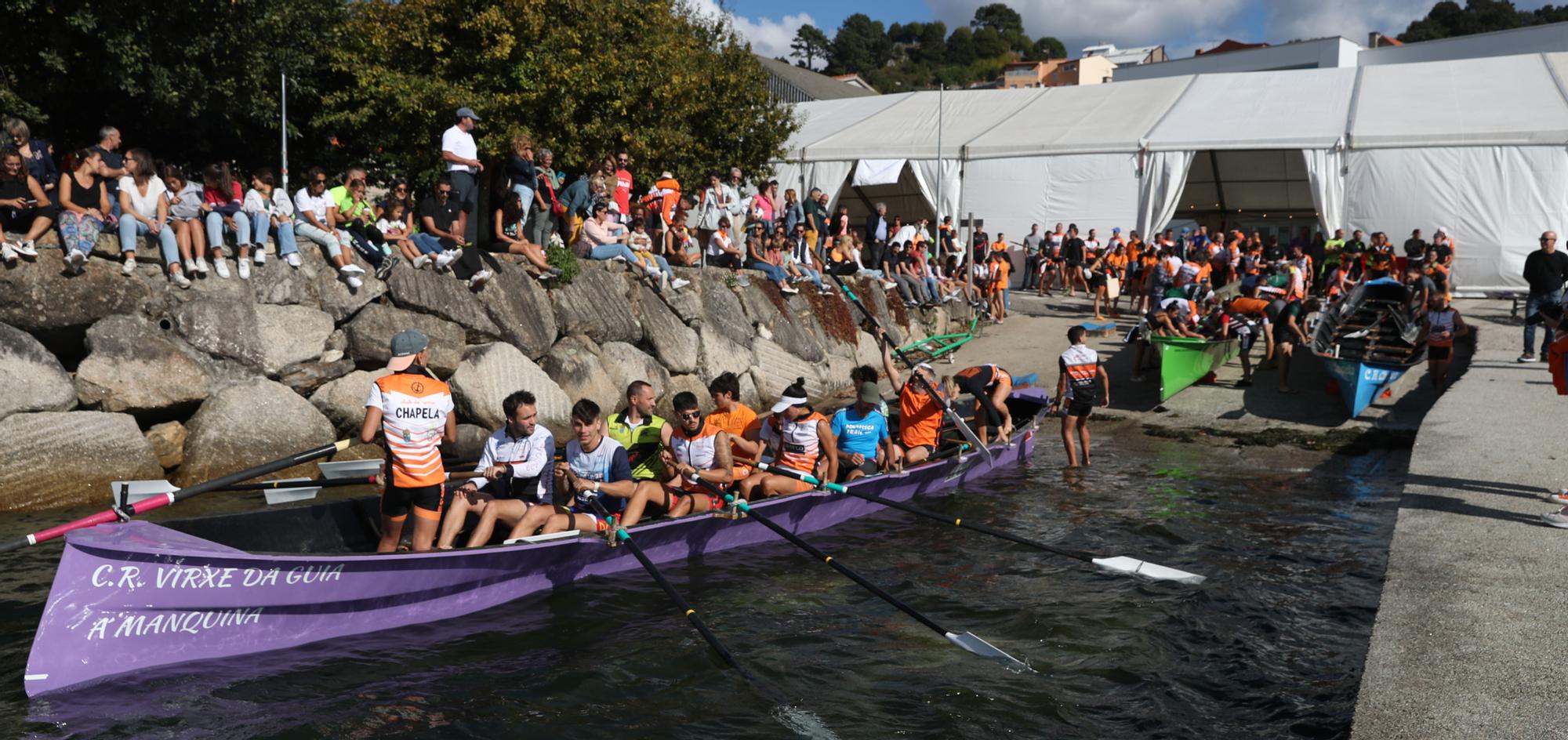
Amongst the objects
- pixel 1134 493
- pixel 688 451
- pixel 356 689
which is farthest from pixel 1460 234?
pixel 356 689

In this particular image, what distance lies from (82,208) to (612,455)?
6277mm

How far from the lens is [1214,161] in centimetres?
2905

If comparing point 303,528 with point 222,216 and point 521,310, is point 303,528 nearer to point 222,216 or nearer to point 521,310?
point 222,216

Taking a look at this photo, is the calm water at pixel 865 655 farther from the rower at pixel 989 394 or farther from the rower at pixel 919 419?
the rower at pixel 989 394

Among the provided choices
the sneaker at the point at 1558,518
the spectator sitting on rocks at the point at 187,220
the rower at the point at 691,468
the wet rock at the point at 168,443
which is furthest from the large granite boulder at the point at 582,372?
the sneaker at the point at 1558,518

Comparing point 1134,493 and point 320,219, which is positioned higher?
point 320,219

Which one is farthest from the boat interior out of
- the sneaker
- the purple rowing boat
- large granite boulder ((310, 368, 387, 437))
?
the sneaker

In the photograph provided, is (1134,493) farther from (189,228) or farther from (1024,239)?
(1024,239)

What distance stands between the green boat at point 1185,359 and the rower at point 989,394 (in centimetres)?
446

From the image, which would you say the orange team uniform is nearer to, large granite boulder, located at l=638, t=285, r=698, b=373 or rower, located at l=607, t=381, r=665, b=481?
rower, located at l=607, t=381, r=665, b=481

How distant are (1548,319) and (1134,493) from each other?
14.2 feet

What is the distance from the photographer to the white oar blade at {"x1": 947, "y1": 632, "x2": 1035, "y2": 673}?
23.7 feet

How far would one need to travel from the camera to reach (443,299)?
13.5 m

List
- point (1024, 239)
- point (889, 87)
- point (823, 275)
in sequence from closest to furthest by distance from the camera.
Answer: point (823, 275) → point (1024, 239) → point (889, 87)
